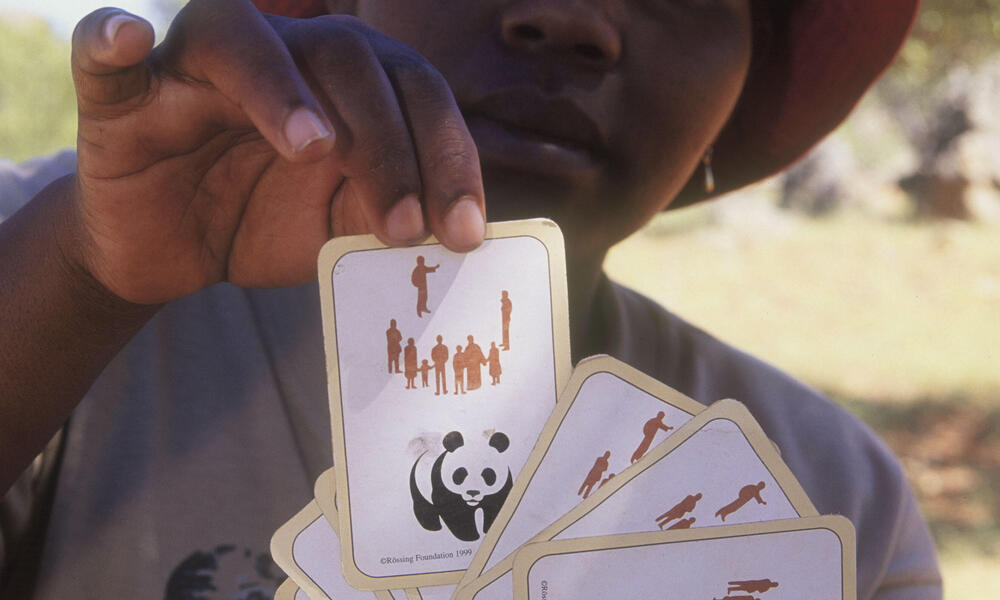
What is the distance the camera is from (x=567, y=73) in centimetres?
114

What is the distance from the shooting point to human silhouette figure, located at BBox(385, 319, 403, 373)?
0.81 metres

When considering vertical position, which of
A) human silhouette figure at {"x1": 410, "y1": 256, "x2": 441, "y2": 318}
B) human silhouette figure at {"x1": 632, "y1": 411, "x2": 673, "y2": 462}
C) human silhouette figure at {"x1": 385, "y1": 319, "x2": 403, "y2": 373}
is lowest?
human silhouette figure at {"x1": 632, "y1": 411, "x2": 673, "y2": 462}

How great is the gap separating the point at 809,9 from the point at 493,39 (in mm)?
847

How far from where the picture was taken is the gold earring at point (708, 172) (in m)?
1.73

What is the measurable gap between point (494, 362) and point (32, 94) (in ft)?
32.3

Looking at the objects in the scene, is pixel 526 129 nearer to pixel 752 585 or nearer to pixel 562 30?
pixel 562 30

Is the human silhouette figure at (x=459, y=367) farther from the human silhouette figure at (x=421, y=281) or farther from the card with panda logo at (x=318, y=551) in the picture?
the card with panda logo at (x=318, y=551)

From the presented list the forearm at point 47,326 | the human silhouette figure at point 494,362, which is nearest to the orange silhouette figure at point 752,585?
the human silhouette figure at point 494,362

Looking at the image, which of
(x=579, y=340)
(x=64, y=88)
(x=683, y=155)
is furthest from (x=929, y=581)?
(x=64, y=88)

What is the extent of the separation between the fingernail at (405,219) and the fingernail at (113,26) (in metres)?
0.26

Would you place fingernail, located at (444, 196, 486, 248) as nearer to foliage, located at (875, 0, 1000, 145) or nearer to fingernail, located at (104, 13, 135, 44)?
fingernail, located at (104, 13, 135, 44)

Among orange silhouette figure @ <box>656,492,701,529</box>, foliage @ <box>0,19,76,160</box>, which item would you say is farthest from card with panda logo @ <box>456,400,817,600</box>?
foliage @ <box>0,19,76,160</box>

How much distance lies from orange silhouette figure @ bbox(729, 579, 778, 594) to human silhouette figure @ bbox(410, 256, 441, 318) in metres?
0.38

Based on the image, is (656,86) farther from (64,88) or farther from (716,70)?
(64,88)
